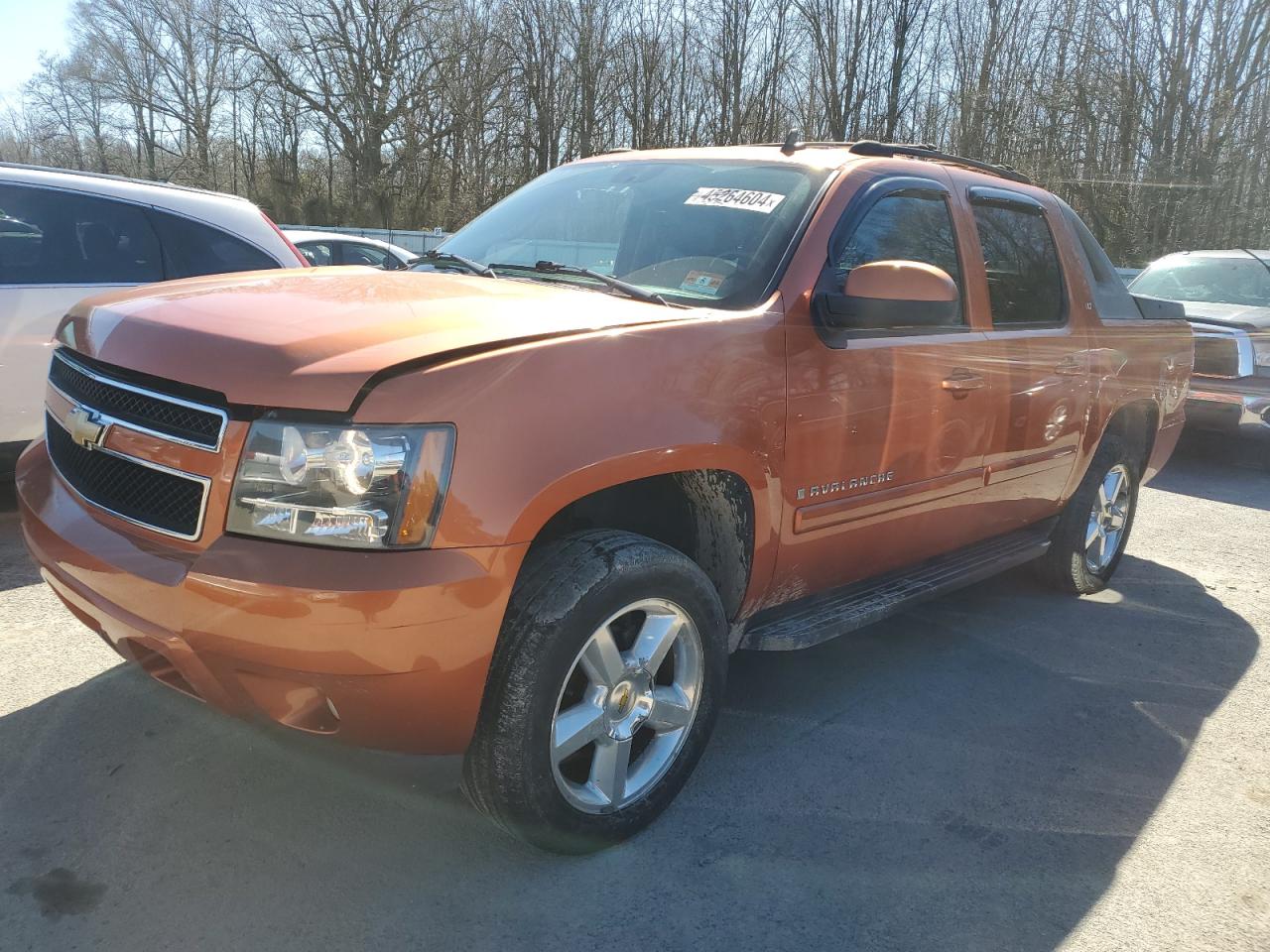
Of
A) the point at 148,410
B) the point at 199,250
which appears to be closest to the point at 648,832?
the point at 148,410

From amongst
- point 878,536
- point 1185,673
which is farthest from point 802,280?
point 1185,673

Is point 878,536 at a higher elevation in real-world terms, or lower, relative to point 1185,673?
higher

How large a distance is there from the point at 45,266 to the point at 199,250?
736 mm

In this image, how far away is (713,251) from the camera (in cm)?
316

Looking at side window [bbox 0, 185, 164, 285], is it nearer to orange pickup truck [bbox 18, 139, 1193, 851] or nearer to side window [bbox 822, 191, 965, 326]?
orange pickup truck [bbox 18, 139, 1193, 851]

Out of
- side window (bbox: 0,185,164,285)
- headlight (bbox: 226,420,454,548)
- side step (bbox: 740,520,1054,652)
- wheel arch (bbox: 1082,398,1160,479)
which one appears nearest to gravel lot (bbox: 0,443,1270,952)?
side step (bbox: 740,520,1054,652)

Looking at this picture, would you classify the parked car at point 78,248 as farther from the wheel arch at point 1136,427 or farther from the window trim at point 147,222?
the wheel arch at point 1136,427

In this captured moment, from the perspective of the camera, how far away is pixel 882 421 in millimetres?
3258

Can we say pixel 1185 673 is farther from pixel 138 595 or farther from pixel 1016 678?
pixel 138 595

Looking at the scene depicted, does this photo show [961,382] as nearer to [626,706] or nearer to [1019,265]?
[1019,265]

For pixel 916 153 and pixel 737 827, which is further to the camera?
pixel 916 153

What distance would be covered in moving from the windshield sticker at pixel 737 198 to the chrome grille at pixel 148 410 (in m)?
1.83

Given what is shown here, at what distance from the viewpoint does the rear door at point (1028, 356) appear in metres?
3.90

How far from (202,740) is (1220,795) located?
3214mm
